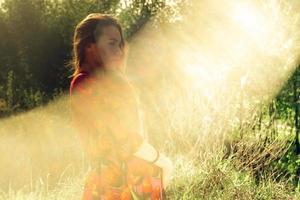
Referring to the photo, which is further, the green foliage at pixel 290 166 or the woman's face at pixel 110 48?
the green foliage at pixel 290 166

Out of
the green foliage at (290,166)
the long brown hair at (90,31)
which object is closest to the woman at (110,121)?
the long brown hair at (90,31)

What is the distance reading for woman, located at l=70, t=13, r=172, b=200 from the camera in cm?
201

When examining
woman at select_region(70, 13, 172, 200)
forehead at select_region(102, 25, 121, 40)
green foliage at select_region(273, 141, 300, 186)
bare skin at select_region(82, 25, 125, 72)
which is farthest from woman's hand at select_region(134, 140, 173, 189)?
green foliage at select_region(273, 141, 300, 186)

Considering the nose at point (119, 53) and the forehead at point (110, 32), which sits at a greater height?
the forehead at point (110, 32)

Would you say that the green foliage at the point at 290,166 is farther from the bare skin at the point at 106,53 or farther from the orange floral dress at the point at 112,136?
the bare skin at the point at 106,53

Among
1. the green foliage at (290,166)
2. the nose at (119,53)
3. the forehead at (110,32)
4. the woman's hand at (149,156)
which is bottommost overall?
the green foliage at (290,166)

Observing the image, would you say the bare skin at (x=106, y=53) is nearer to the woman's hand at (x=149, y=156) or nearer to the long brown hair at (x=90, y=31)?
the long brown hair at (x=90, y=31)

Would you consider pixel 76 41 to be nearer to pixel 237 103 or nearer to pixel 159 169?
pixel 159 169

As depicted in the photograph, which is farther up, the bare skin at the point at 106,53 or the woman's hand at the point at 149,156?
the bare skin at the point at 106,53

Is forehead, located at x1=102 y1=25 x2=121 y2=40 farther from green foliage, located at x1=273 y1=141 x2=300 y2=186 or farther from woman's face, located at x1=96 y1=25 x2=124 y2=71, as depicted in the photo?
green foliage, located at x1=273 y1=141 x2=300 y2=186

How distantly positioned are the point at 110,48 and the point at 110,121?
31 cm

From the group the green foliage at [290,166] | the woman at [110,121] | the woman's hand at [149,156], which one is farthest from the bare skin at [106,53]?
the green foliage at [290,166]

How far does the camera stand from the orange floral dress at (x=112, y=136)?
2.01m

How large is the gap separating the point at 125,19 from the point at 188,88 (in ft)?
26.8
